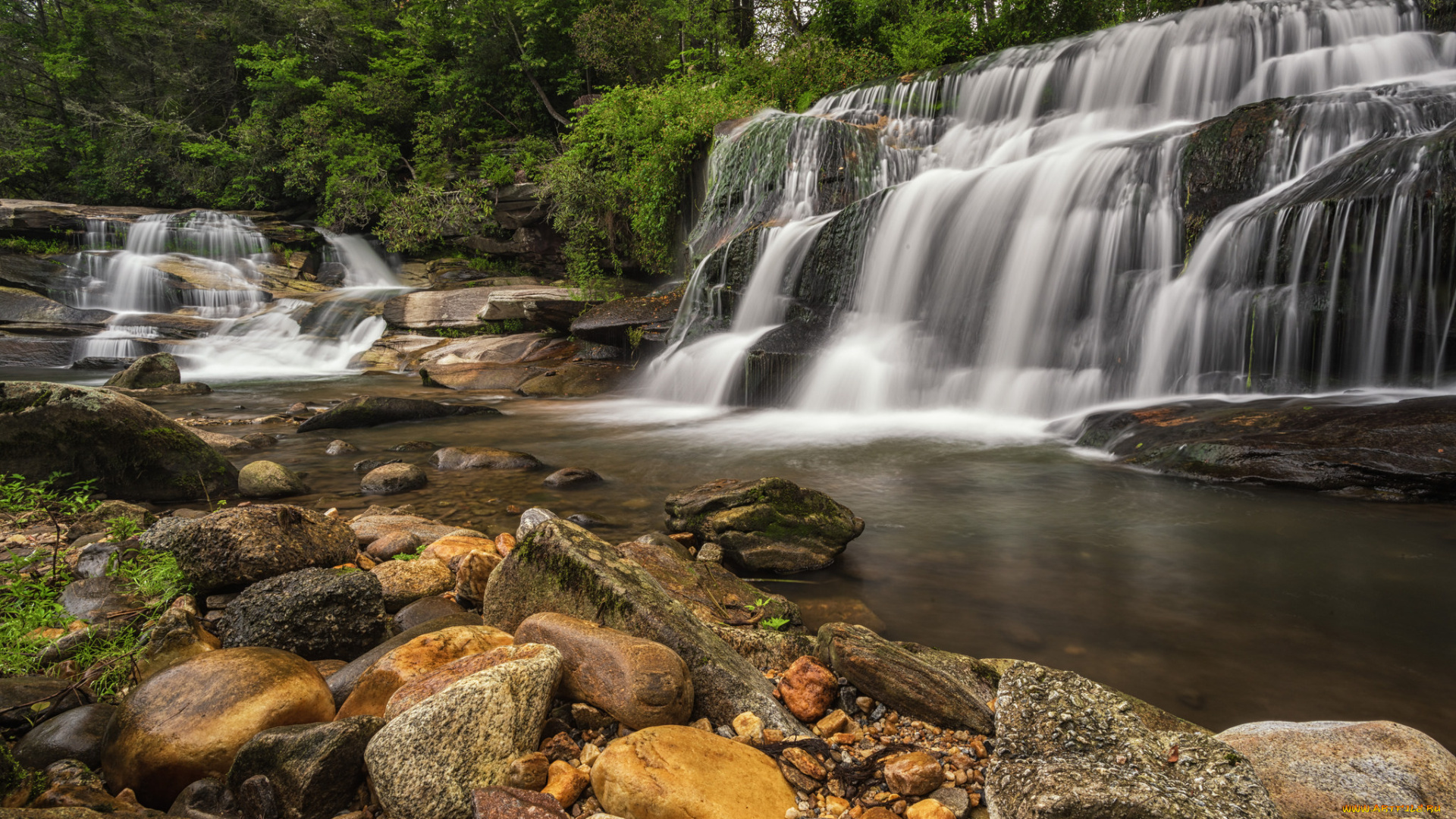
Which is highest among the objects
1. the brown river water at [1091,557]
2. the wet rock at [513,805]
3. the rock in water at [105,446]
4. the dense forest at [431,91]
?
the dense forest at [431,91]

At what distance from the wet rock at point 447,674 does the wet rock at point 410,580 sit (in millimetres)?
1239

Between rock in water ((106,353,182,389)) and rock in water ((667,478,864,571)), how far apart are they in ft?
42.9

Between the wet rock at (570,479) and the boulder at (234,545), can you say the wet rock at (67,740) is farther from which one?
the wet rock at (570,479)

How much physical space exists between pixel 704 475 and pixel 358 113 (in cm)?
2648

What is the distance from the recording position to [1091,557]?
429 centimetres

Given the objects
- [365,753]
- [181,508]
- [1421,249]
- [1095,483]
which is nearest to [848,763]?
[365,753]

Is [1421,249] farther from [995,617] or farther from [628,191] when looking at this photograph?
[628,191]

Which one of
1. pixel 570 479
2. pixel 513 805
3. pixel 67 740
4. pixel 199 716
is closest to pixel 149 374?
pixel 570 479

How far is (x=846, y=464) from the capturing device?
702 centimetres

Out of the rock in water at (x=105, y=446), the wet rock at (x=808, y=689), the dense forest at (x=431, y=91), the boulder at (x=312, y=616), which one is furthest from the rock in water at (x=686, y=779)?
the dense forest at (x=431, y=91)

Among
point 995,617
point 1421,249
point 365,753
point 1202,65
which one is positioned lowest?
point 995,617

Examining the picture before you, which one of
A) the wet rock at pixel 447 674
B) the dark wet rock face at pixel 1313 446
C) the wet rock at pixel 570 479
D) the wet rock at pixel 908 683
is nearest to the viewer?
the wet rock at pixel 447 674

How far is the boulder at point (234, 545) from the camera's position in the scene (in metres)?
3.01

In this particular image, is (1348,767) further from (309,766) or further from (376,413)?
(376,413)
